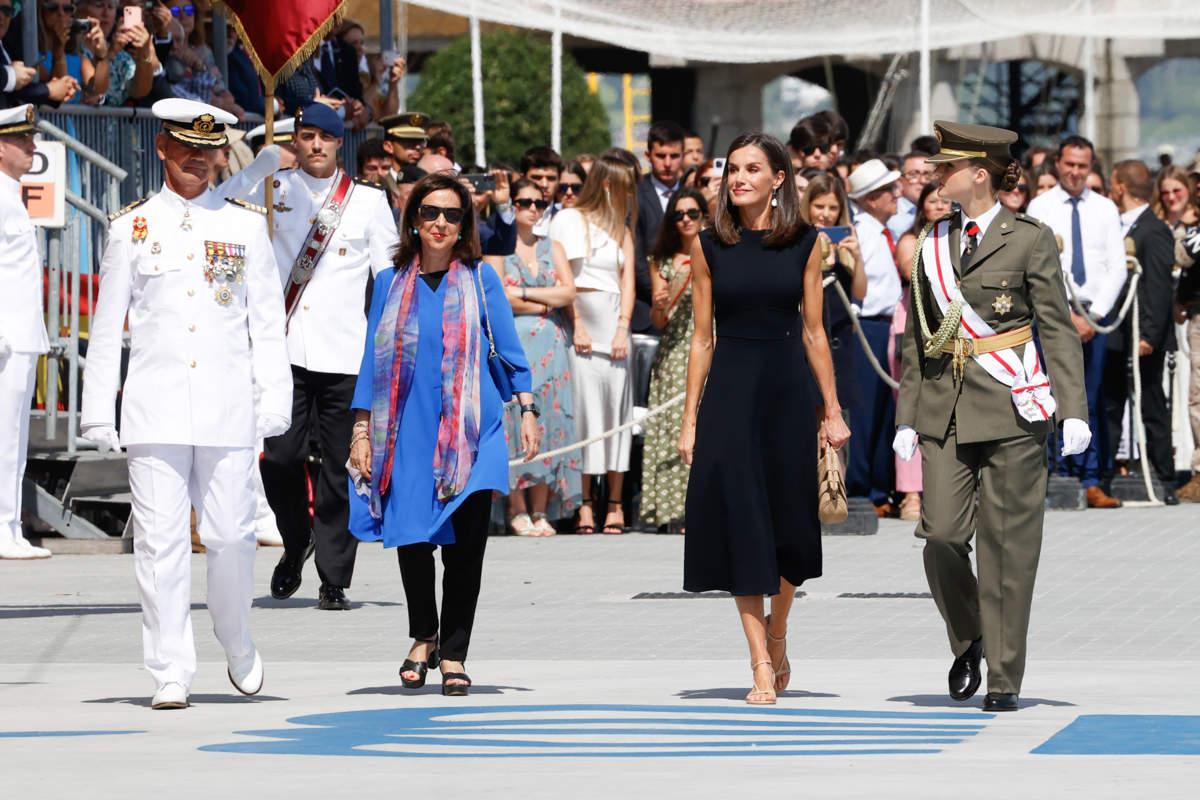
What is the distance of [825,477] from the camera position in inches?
345

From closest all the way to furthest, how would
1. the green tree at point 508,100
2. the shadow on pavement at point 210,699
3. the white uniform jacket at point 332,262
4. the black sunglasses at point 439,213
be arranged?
the shadow on pavement at point 210,699 → the black sunglasses at point 439,213 → the white uniform jacket at point 332,262 → the green tree at point 508,100

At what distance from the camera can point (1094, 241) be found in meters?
16.7

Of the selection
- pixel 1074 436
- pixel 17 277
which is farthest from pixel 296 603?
pixel 1074 436

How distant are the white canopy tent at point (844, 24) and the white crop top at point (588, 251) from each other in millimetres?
6804

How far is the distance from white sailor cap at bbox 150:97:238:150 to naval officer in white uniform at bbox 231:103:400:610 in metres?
2.72

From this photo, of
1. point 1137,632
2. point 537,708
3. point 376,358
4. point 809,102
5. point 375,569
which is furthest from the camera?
point 809,102

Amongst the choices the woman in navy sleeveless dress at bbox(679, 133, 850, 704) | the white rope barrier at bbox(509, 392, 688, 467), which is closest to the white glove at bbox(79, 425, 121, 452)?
the woman in navy sleeveless dress at bbox(679, 133, 850, 704)

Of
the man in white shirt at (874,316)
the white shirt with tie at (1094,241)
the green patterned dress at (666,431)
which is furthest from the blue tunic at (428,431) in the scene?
the white shirt with tie at (1094,241)

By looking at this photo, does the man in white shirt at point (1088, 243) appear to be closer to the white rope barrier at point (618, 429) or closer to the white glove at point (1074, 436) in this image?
the white rope barrier at point (618, 429)

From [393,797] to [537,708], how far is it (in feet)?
6.02

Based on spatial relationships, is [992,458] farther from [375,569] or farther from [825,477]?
[375,569]

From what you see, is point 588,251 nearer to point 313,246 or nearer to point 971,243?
point 313,246

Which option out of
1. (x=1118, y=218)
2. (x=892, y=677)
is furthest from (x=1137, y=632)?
(x=1118, y=218)

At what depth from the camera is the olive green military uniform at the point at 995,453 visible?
328 inches
